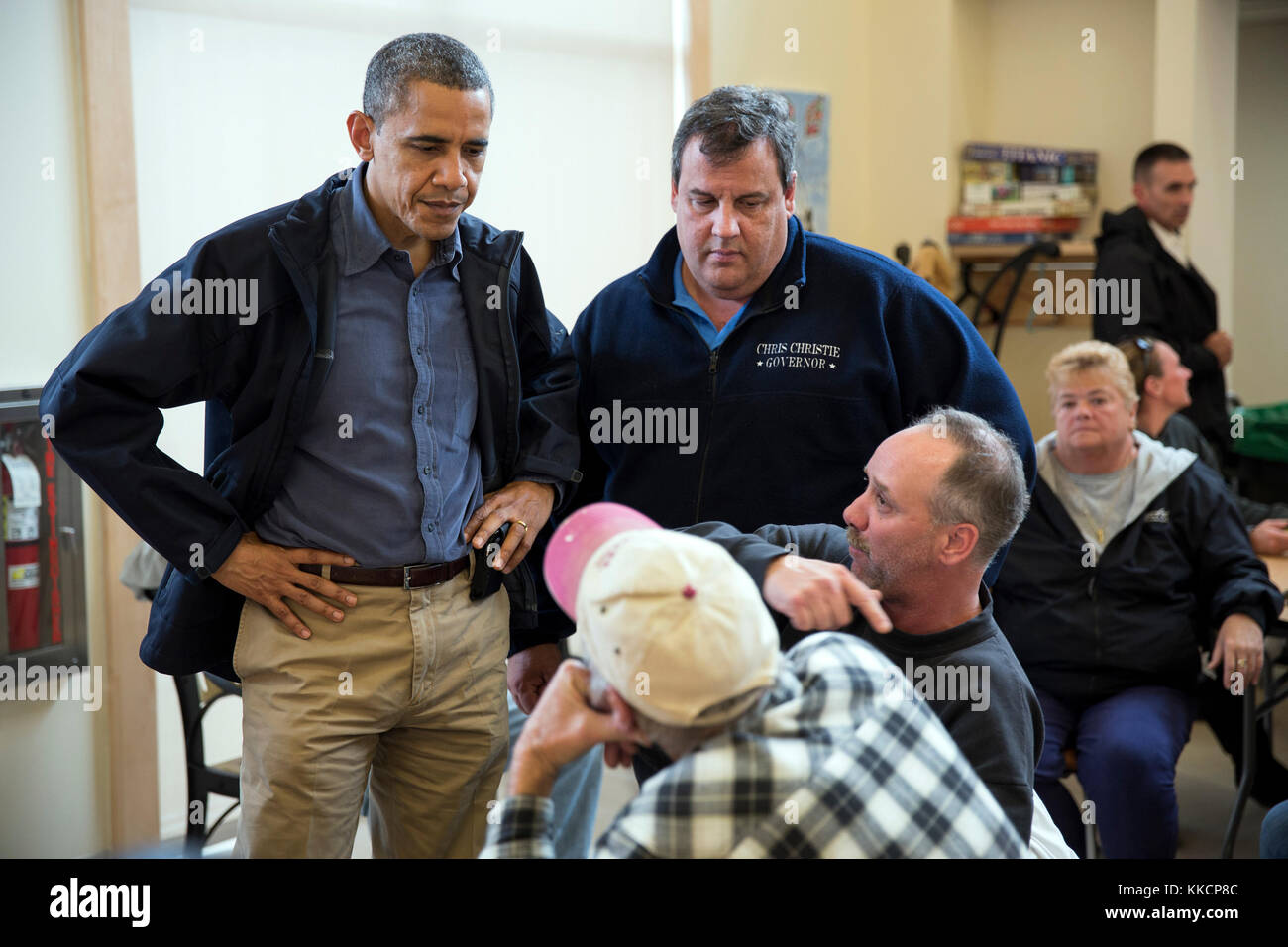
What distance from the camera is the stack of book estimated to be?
15.4 feet

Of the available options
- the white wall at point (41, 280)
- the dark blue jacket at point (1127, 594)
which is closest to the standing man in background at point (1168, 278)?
the dark blue jacket at point (1127, 594)

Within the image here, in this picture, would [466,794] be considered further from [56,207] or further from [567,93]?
[567,93]

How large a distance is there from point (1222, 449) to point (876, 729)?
3469mm

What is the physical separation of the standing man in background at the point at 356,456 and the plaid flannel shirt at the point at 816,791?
0.47m

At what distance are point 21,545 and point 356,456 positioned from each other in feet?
5.05

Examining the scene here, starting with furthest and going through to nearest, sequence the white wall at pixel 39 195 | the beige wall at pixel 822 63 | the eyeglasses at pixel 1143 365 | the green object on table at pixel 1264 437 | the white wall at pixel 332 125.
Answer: the green object on table at pixel 1264 437
the beige wall at pixel 822 63
the eyeglasses at pixel 1143 365
the white wall at pixel 332 125
the white wall at pixel 39 195

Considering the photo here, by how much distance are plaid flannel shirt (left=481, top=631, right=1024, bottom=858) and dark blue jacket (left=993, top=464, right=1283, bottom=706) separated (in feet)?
4.72

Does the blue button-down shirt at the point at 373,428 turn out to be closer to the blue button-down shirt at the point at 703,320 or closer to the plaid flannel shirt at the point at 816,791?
the blue button-down shirt at the point at 703,320

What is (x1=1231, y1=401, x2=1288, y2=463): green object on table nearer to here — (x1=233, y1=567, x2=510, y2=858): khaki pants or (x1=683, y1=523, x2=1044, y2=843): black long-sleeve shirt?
(x1=683, y1=523, x2=1044, y2=843): black long-sleeve shirt

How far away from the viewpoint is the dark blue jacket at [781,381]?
1.74 meters

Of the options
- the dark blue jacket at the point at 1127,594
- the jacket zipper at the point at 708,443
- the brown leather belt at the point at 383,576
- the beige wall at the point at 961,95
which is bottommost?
the dark blue jacket at the point at 1127,594

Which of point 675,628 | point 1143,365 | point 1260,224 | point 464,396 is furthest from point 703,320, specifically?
point 1260,224

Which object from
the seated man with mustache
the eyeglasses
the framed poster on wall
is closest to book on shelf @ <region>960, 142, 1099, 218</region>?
the framed poster on wall

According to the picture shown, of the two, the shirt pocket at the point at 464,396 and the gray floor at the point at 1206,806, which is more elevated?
the shirt pocket at the point at 464,396
